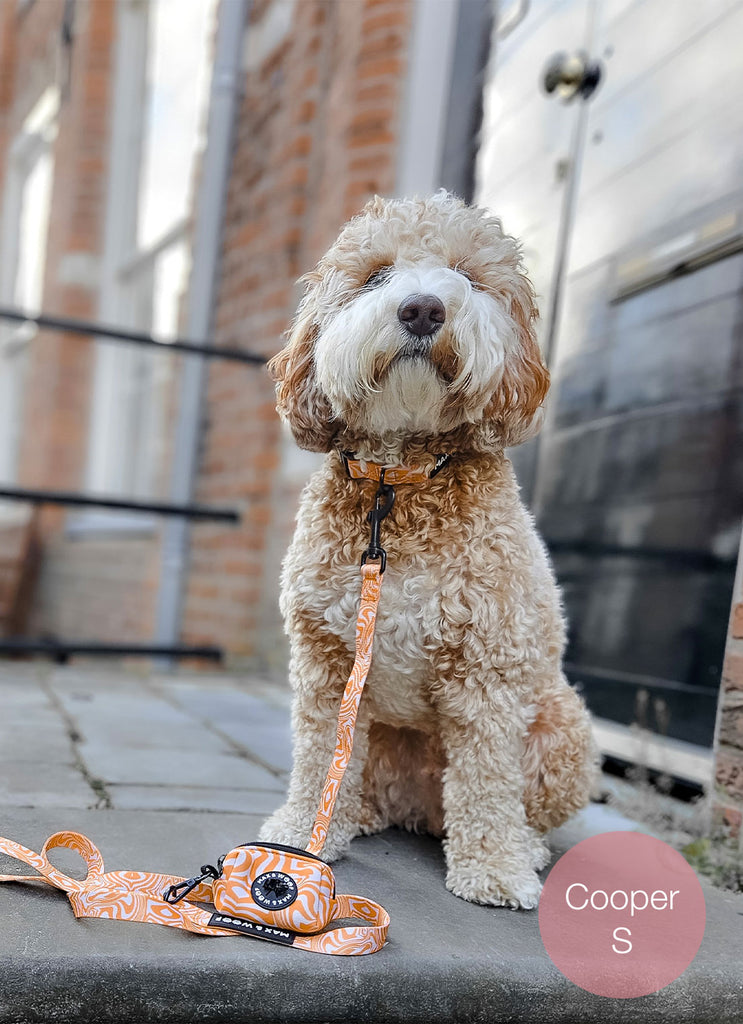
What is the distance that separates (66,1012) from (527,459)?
2589 millimetres

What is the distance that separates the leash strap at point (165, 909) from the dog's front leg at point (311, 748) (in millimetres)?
280

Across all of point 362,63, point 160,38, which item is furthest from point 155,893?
point 160,38

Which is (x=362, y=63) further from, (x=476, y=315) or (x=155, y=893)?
(x=155, y=893)

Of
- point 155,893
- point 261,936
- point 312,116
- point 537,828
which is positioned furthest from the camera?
point 312,116

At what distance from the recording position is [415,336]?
160 centimetres

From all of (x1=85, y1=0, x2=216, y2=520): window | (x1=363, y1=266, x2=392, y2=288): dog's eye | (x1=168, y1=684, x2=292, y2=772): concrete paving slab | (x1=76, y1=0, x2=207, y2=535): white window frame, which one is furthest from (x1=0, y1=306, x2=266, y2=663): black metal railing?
(x1=363, y1=266, x2=392, y2=288): dog's eye

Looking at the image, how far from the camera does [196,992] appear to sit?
1390 mm

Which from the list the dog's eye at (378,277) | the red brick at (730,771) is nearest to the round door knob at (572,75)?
the dog's eye at (378,277)

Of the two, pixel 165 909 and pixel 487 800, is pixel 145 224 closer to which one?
pixel 487 800

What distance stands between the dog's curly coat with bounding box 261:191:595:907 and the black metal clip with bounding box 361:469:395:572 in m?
0.02

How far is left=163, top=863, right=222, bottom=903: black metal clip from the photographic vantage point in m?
1.55

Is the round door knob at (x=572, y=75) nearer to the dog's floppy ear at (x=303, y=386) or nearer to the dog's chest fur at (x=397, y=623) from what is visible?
the dog's floppy ear at (x=303, y=386)

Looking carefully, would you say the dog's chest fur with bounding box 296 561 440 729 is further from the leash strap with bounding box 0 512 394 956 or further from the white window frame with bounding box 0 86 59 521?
the white window frame with bounding box 0 86 59 521

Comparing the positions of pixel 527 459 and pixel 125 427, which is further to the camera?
pixel 125 427
